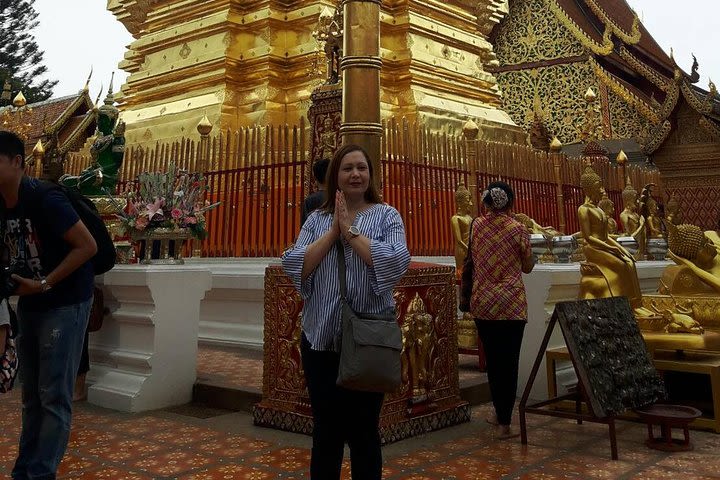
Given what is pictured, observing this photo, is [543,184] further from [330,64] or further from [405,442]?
[405,442]

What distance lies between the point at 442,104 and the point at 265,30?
2627 millimetres

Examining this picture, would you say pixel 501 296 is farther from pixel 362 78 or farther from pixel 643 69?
pixel 643 69

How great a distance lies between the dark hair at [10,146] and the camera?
225cm

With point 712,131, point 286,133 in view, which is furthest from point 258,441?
point 712,131

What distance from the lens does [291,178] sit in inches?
235

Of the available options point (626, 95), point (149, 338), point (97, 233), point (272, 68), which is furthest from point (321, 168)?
point (626, 95)

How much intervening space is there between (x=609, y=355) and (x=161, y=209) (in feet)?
10.0

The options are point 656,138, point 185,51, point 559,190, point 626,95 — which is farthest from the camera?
point 626,95

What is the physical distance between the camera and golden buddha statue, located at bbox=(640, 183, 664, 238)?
636 cm

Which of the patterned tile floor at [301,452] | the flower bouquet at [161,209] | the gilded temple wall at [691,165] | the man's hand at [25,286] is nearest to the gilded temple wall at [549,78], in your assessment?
the gilded temple wall at [691,165]

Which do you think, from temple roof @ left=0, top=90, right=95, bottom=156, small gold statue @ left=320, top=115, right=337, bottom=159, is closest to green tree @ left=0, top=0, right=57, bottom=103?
temple roof @ left=0, top=90, right=95, bottom=156

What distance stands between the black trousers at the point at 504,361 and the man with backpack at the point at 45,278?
78.9 inches

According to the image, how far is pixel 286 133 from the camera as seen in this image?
5953 mm

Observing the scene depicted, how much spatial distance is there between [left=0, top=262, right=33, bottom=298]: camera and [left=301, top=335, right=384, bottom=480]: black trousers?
1016mm
